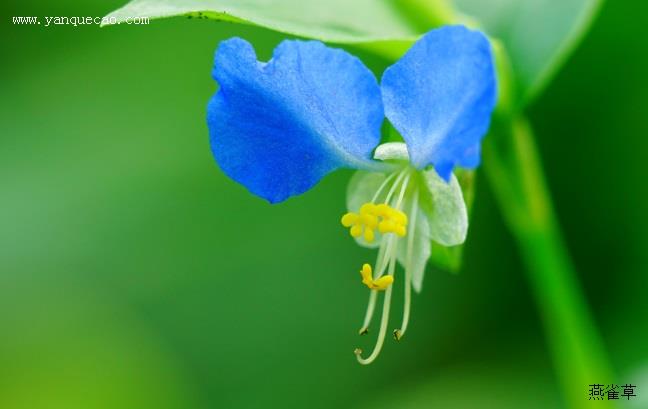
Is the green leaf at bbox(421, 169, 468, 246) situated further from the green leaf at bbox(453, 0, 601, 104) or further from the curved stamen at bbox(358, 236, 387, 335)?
the green leaf at bbox(453, 0, 601, 104)

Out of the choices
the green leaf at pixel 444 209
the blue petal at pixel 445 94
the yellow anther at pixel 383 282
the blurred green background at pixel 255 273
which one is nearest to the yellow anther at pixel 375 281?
the yellow anther at pixel 383 282

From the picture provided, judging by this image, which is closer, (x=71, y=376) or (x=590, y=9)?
(x=590, y=9)

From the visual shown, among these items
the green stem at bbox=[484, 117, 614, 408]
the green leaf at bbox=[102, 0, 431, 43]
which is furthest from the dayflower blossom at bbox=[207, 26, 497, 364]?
the green stem at bbox=[484, 117, 614, 408]

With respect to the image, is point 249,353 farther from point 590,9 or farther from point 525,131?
point 590,9

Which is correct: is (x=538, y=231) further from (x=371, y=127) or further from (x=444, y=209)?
(x=371, y=127)

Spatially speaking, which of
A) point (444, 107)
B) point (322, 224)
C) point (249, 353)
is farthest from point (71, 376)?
point (444, 107)

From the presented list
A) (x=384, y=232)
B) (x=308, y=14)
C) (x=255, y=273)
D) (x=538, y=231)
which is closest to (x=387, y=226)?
(x=384, y=232)
